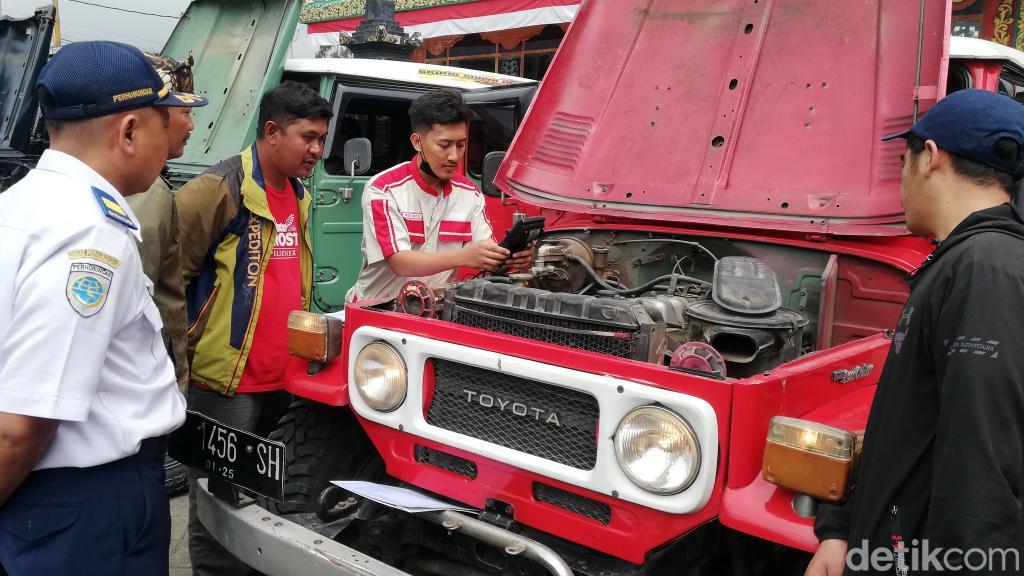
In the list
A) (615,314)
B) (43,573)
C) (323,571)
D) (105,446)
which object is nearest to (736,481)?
(615,314)

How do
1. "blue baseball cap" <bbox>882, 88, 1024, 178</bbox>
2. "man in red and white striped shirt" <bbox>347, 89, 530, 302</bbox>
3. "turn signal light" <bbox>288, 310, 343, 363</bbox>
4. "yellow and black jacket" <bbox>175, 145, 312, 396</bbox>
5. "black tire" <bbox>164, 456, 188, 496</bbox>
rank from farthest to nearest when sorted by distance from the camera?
"black tire" <bbox>164, 456, 188, 496</bbox>, "man in red and white striped shirt" <bbox>347, 89, 530, 302</bbox>, "yellow and black jacket" <bbox>175, 145, 312, 396</bbox>, "turn signal light" <bbox>288, 310, 343, 363</bbox>, "blue baseball cap" <bbox>882, 88, 1024, 178</bbox>

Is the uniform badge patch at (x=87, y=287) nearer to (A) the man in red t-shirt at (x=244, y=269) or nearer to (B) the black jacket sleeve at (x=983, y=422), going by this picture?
(A) the man in red t-shirt at (x=244, y=269)

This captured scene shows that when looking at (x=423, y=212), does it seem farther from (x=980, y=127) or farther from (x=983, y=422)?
(x=983, y=422)

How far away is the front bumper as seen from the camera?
6.77ft

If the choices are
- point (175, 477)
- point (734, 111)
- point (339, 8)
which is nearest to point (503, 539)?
point (734, 111)

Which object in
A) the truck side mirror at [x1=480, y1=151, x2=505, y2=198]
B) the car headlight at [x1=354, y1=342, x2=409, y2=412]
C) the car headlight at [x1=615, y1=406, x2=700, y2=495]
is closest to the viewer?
the car headlight at [x1=615, y1=406, x2=700, y2=495]

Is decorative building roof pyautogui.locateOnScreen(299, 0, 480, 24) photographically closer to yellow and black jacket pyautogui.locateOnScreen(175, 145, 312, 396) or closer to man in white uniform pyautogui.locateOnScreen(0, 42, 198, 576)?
yellow and black jacket pyautogui.locateOnScreen(175, 145, 312, 396)

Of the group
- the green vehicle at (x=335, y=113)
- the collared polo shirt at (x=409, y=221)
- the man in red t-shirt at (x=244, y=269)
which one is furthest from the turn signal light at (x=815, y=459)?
the green vehicle at (x=335, y=113)

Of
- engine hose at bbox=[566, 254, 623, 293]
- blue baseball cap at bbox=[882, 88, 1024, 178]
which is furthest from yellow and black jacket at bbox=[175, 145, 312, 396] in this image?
blue baseball cap at bbox=[882, 88, 1024, 178]

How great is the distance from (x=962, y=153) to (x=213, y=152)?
5.31m

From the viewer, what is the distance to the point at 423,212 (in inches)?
127

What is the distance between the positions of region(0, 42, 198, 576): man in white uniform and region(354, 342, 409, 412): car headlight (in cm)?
68

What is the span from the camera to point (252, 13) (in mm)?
6281

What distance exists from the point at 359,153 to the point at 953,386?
187 inches
